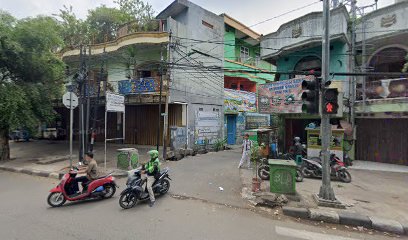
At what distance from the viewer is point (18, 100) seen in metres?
10.7

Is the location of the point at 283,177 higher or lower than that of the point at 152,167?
lower

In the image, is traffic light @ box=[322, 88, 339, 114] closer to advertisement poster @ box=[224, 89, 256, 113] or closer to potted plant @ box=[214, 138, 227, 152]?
potted plant @ box=[214, 138, 227, 152]

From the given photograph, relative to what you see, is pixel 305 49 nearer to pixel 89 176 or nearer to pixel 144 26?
pixel 144 26

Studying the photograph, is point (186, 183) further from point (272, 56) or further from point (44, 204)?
point (272, 56)

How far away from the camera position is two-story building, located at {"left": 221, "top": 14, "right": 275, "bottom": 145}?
19219 mm

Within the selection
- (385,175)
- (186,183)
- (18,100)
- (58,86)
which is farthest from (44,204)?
(385,175)

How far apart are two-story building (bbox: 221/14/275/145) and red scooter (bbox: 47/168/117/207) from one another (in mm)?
13434

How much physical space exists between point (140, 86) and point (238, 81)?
439 inches

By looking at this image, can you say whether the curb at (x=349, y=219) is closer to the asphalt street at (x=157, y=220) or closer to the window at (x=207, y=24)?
the asphalt street at (x=157, y=220)

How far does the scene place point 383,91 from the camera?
1088 centimetres

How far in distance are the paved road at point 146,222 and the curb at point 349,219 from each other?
33cm

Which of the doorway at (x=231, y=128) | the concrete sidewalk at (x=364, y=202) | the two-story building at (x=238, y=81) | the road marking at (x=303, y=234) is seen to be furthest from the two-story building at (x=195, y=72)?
the road marking at (x=303, y=234)

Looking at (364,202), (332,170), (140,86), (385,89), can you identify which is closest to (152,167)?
(364,202)

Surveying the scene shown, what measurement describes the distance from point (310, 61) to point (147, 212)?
1197cm
